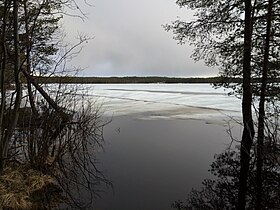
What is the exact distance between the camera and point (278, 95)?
9.08 meters

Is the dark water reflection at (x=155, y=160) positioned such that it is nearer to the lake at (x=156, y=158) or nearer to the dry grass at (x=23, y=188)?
the lake at (x=156, y=158)

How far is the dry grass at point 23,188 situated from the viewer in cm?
514

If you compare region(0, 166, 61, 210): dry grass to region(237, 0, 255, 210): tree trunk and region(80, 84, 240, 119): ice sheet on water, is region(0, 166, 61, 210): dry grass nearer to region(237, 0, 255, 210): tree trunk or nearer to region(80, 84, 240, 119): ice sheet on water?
region(80, 84, 240, 119): ice sheet on water

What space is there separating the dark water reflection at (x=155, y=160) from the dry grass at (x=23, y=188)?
3.59ft

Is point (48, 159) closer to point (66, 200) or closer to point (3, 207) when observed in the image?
point (66, 200)

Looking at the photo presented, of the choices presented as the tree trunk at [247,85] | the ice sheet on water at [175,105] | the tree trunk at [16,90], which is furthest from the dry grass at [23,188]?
the tree trunk at [247,85]

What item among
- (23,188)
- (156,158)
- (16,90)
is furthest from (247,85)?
(23,188)

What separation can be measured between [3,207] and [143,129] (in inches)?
318

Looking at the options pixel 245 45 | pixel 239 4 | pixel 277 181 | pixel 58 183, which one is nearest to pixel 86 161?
pixel 58 183

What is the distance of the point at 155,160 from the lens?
8.19m

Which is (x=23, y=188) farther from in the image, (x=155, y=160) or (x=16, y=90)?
(x=155, y=160)

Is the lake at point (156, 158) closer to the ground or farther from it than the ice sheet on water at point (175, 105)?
closer to the ground

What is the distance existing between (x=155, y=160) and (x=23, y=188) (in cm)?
351

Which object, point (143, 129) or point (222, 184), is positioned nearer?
point (222, 184)
